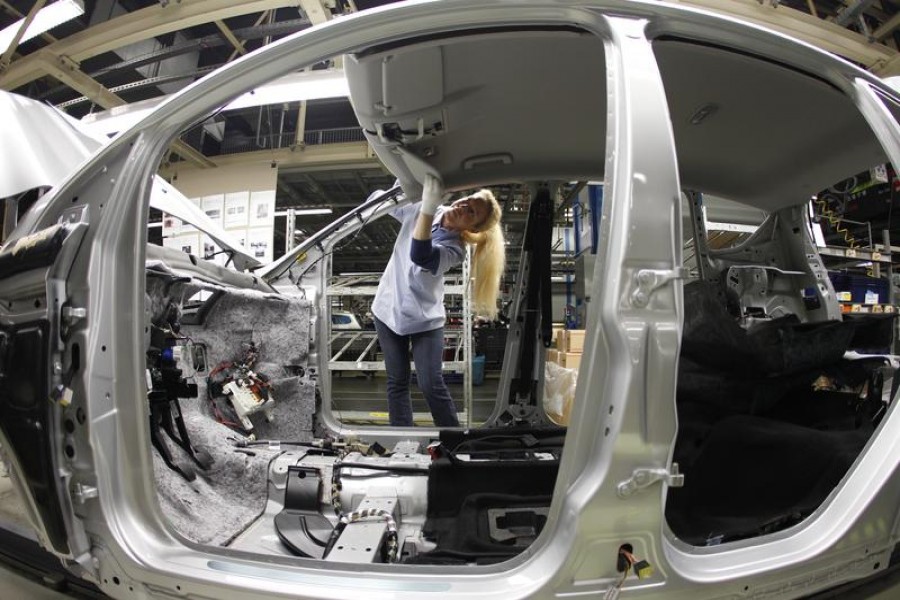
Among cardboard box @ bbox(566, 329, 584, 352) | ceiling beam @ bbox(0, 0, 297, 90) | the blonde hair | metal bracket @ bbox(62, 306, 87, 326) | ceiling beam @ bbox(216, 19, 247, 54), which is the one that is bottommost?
cardboard box @ bbox(566, 329, 584, 352)

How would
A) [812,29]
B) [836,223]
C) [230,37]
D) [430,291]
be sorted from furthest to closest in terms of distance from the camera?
[836,223] < [230,37] < [812,29] < [430,291]

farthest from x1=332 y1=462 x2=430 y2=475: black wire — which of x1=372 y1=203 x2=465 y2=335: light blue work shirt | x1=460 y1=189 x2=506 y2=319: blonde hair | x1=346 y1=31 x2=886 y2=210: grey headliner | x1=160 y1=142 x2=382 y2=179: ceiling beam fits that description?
x1=160 y1=142 x2=382 y2=179: ceiling beam

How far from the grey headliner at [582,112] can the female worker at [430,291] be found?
0.25 meters

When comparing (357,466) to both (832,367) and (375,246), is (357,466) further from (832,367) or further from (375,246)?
(375,246)

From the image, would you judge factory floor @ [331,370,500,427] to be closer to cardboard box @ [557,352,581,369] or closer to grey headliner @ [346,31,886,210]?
cardboard box @ [557,352,581,369]

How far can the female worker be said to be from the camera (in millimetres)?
2164

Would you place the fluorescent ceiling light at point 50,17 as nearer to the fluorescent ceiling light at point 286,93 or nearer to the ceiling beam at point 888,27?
the fluorescent ceiling light at point 286,93

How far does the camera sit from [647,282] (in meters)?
0.71

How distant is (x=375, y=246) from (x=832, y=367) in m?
8.70

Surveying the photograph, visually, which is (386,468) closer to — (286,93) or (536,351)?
(536,351)

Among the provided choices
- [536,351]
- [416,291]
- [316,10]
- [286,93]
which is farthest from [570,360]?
[316,10]

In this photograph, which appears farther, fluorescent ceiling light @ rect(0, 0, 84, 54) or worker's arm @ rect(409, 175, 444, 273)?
fluorescent ceiling light @ rect(0, 0, 84, 54)

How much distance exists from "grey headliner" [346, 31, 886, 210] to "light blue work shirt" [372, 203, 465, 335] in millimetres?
343

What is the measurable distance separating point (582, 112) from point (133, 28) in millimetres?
3786
